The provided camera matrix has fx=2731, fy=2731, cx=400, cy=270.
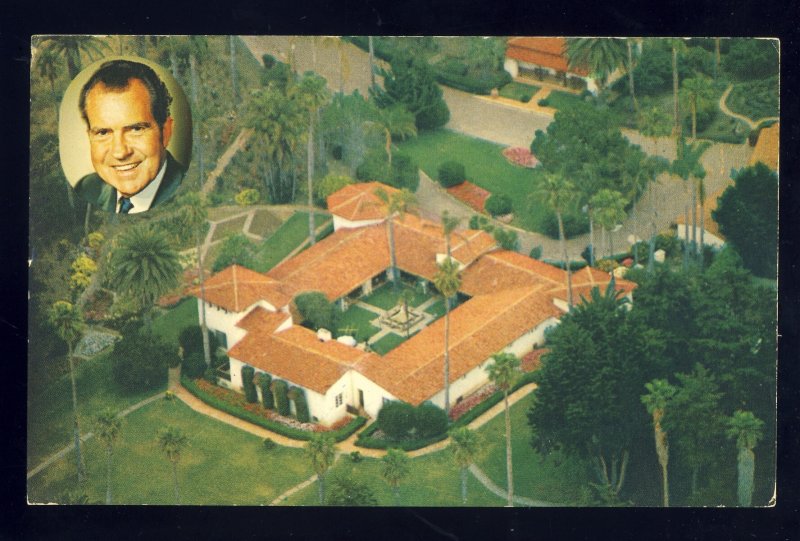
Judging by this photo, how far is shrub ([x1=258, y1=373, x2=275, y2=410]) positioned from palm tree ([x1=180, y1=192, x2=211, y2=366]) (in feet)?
10.6

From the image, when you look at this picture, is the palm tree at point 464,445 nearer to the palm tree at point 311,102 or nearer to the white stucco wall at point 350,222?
the white stucco wall at point 350,222

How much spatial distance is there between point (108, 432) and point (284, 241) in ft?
43.5

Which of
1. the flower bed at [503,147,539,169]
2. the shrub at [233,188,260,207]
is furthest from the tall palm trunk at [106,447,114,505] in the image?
the flower bed at [503,147,539,169]

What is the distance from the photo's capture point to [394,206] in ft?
440

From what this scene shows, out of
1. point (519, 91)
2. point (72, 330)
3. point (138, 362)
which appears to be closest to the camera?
point (72, 330)

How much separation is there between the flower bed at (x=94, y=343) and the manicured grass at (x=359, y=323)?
1100 centimetres

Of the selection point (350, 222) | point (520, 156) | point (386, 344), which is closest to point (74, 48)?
point (350, 222)

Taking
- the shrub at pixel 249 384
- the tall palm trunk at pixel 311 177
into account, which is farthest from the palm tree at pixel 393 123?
the shrub at pixel 249 384

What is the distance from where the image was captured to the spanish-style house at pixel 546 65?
13388 centimetres

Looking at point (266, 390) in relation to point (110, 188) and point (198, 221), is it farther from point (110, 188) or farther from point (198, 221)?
point (110, 188)

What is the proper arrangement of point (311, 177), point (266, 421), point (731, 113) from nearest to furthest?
point (266, 421) < point (731, 113) < point (311, 177)

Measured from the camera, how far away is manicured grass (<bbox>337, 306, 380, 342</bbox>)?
132 m

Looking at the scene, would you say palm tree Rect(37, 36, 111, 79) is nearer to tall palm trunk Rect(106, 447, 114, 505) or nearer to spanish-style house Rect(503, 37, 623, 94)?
tall palm trunk Rect(106, 447, 114, 505)
